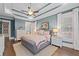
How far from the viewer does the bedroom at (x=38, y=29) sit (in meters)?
2.47

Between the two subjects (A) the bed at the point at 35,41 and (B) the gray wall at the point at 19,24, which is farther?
(B) the gray wall at the point at 19,24

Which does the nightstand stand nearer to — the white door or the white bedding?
the white bedding

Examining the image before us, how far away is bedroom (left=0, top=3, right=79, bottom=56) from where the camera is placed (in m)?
2.47

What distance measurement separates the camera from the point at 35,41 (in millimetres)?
2436

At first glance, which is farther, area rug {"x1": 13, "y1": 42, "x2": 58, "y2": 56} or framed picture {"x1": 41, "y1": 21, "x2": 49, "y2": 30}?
framed picture {"x1": 41, "y1": 21, "x2": 49, "y2": 30}

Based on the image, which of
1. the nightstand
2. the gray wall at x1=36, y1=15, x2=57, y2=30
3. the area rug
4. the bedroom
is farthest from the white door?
the nightstand

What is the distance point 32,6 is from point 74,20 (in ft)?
2.85

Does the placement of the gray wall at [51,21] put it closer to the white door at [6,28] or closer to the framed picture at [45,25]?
the framed picture at [45,25]

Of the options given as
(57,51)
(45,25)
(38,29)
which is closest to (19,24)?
(38,29)

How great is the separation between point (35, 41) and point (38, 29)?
27cm

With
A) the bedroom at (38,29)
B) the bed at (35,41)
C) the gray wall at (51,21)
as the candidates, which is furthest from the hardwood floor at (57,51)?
the gray wall at (51,21)

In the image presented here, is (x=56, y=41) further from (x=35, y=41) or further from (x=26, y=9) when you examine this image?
(x=26, y=9)

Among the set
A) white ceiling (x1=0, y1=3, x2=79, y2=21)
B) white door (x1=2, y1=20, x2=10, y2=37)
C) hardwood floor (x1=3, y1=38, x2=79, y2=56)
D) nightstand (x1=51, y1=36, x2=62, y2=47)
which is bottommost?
hardwood floor (x1=3, y1=38, x2=79, y2=56)

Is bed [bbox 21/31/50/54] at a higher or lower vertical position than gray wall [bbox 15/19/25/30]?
lower
